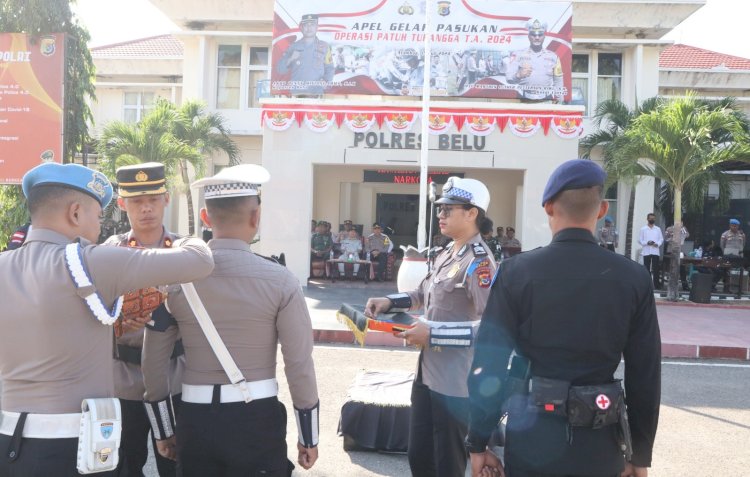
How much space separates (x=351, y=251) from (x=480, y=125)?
4.49 meters

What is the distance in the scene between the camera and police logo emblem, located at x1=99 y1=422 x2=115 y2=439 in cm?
213

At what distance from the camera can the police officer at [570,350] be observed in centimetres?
230

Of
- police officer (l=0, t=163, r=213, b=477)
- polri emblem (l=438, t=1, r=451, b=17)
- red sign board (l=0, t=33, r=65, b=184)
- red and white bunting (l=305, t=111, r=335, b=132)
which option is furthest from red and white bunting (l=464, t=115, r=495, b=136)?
police officer (l=0, t=163, r=213, b=477)

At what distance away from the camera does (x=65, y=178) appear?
2.25 m

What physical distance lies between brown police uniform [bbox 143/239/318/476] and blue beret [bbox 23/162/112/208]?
511 millimetres

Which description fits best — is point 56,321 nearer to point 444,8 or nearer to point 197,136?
point 444,8

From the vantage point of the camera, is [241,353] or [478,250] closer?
[241,353]

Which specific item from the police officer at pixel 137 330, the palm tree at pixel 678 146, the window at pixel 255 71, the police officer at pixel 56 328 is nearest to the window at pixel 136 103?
the window at pixel 255 71

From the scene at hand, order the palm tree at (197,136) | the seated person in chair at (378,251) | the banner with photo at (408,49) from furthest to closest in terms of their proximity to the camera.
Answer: the palm tree at (197,136) → the seated person in chair at (378,251) → the banner with photo at (408,49)

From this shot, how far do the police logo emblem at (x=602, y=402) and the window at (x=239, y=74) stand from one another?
19.2 m

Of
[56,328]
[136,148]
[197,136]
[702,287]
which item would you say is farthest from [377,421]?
[197,136]

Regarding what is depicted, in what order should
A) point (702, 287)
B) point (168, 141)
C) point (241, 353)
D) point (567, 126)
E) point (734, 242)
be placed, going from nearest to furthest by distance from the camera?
point (241, 353)
point (702, 287)
point (567, 126)
point (168, 141)
point (734, 242)

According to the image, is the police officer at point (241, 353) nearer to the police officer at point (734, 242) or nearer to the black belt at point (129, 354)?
the black belt at point (129, 354)

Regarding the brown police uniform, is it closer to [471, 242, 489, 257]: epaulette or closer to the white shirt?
[471, 242, 489, 257]: epaulette
